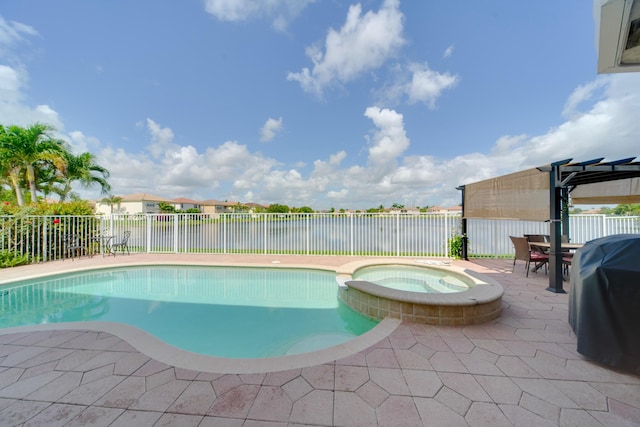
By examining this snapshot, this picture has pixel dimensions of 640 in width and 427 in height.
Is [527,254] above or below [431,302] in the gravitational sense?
above

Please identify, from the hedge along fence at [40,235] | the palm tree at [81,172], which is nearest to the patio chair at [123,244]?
the hedge along fence at [40,235]

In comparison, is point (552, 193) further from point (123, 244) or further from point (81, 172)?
point (81, 172)

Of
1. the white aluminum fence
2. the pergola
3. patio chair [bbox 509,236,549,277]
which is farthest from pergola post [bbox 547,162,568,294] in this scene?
the white aluminum fence

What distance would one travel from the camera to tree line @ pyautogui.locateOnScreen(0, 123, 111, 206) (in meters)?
10.9

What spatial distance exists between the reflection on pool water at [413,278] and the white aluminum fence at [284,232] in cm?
219

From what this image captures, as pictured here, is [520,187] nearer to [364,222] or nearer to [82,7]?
[364,222]

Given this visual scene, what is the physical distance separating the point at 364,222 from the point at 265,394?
6.77 metres

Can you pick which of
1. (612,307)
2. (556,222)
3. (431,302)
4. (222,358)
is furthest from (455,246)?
(222,358)

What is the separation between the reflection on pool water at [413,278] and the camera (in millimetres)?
4759

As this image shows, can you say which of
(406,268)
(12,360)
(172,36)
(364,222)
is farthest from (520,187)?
(172,36)

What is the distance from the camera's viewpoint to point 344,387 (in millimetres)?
1853

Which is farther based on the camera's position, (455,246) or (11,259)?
(455,246)

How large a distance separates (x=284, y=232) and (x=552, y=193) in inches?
283

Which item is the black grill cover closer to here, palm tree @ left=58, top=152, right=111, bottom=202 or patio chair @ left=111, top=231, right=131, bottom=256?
patio chair @ left=111, top=231, right=131, bottom=256
